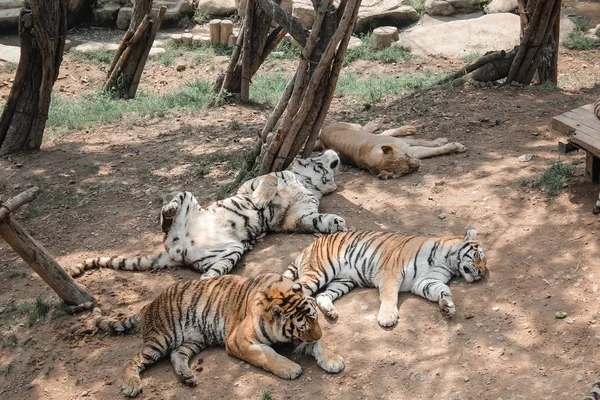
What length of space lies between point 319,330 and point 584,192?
2591mm

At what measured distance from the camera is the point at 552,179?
6422 mm

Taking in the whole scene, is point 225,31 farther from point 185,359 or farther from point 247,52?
point 185,359

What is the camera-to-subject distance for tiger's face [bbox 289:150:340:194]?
23.4 feet

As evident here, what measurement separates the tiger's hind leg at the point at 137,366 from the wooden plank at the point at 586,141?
3.23 m

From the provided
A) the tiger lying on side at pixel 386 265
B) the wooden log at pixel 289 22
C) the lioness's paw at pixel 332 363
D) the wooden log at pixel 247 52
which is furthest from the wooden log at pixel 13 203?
the wooden log at pixel 247 52

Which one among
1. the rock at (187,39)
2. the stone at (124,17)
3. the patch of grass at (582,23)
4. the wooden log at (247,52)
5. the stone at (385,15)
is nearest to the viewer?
the wooden log at (247,52)

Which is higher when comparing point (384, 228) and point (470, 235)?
point (470, 235)

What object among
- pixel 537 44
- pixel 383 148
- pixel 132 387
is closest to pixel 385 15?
pixel 537 44

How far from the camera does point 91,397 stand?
4926mm

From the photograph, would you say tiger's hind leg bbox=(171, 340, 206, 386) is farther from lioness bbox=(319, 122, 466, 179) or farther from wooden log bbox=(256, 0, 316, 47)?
wooden log bbox=(256, 0, 316, 47)

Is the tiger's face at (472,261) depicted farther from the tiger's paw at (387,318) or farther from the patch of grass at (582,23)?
the patch of grass at (582,23)

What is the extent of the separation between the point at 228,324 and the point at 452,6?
11.0 m

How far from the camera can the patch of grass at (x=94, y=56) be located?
1338 cm

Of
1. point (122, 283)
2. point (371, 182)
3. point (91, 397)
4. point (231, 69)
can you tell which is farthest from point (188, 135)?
point (91, 397)
